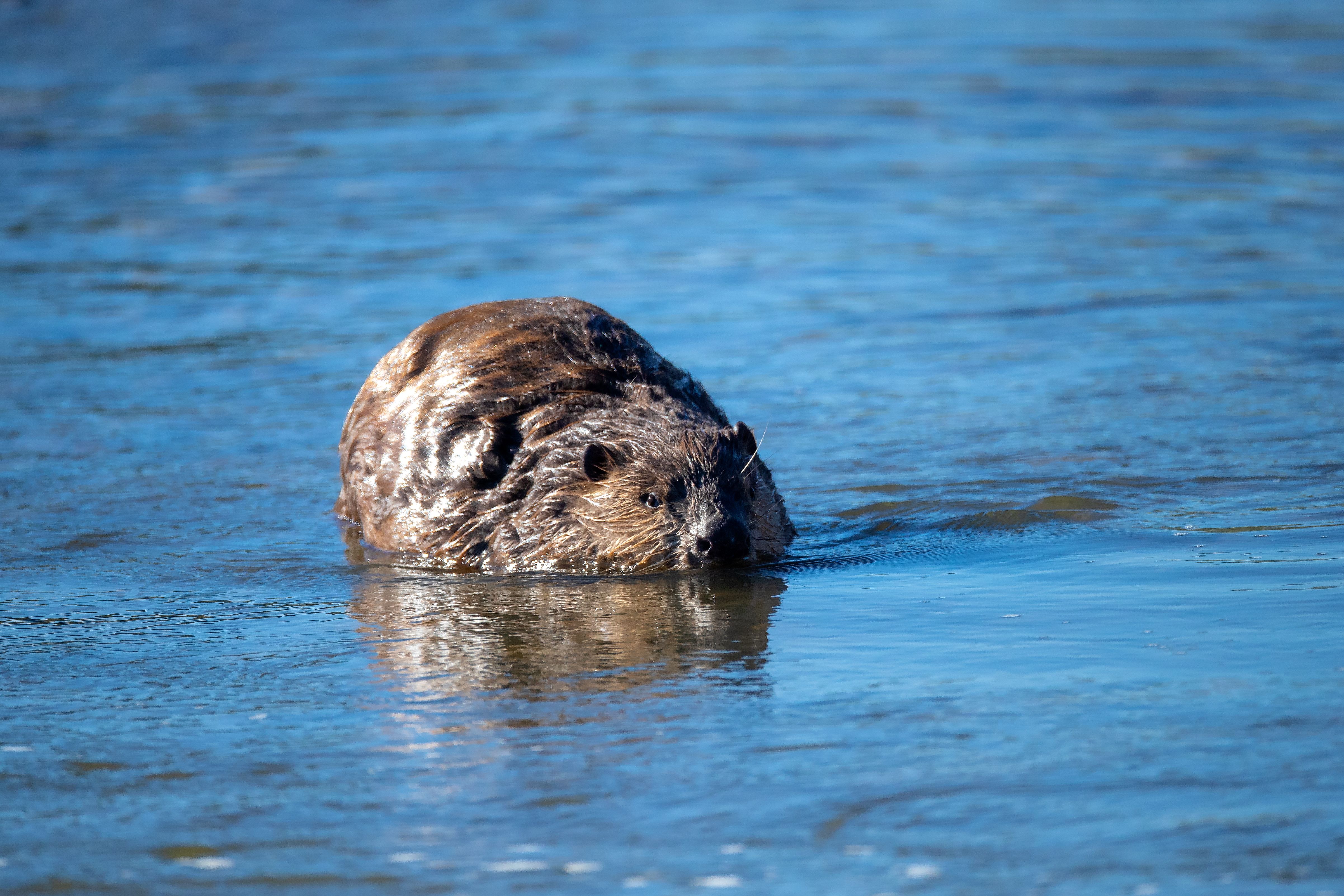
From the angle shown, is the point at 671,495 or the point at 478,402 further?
the point at 478,402

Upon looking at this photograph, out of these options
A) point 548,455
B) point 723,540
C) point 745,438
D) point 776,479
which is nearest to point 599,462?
point 548,455

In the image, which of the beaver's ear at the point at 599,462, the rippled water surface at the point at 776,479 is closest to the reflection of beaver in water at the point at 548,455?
the beaver's ear at the point at 599,462

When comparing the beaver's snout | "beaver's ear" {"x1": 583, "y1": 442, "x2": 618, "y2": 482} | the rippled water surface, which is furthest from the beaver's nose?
"beaver's ear" {"x1": 583, "y1": 442, "x2": 618, "y2": 482}

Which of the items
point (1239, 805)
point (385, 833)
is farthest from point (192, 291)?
point (1239, 805)

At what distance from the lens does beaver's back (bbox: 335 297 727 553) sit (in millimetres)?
7512

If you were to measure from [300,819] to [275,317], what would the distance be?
8.45 metres

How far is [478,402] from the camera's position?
24.8 feet

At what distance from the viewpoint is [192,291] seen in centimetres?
1311

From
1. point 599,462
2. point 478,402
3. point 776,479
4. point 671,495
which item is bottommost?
point 776,479

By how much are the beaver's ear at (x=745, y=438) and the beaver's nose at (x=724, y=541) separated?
0.42 metres

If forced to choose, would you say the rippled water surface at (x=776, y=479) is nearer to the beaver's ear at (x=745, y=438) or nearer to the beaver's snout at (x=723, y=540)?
the beaver's snout at (x=723, y=540)

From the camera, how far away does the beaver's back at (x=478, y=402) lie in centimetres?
751

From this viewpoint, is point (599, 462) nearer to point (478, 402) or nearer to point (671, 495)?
point (671, 495)

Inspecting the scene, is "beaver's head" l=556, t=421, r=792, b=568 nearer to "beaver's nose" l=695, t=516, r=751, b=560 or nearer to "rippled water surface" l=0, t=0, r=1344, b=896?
"beaver's nose" l=695, t=516, r=751, b=560
